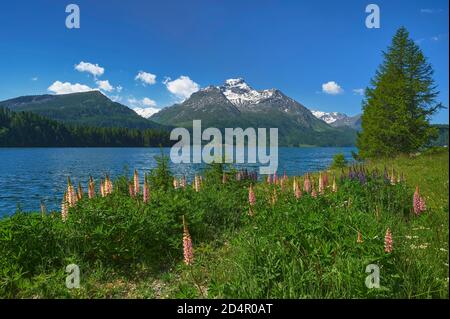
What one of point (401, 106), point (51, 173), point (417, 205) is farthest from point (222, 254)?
point (51, 173)

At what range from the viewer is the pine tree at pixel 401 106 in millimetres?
26953

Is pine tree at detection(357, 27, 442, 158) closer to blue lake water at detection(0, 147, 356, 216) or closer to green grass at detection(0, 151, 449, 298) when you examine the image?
blue lake water at detection(0, 147, 356, 216)

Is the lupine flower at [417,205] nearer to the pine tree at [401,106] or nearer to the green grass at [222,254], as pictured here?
the green grass at [222,254]

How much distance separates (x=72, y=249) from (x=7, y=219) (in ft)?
4.31

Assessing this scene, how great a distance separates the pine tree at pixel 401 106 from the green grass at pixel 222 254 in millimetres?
22192

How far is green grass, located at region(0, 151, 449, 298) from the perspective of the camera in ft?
13.7

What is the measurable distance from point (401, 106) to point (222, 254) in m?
26.0

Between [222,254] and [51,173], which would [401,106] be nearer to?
[222,254]

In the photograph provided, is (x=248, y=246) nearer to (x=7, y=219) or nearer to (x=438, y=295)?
(x=438, y=295)

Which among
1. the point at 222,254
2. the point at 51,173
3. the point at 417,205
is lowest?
the point at 51,173

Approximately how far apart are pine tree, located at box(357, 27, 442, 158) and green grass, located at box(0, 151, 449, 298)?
22192 millimetres

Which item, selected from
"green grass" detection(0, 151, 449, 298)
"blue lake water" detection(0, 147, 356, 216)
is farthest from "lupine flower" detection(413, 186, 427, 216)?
"blue lake water" detection(0, 147, 356, 216)

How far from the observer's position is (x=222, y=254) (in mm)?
6414

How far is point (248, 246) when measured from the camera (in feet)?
17.3
